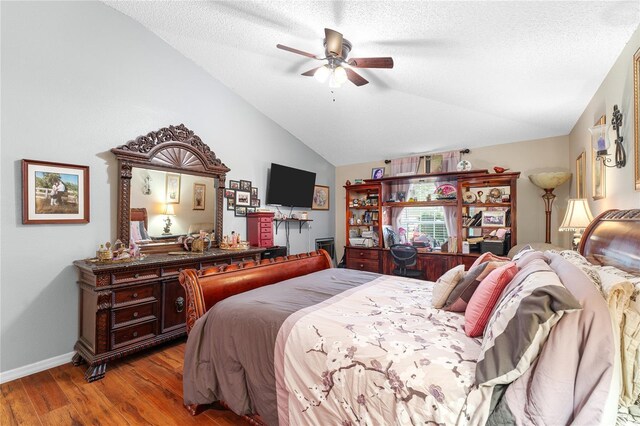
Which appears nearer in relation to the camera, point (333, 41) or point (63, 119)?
point (333, 41)

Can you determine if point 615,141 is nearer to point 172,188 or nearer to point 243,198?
point 243,198

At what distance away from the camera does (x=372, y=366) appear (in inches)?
Result: 49.4

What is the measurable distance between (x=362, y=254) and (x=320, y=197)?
1.38 metres

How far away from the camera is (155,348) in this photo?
2863 mm

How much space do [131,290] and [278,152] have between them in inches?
117

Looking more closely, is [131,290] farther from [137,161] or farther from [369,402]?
[369,402]

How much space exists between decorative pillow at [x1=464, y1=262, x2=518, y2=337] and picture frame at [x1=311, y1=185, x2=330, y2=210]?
402 cm

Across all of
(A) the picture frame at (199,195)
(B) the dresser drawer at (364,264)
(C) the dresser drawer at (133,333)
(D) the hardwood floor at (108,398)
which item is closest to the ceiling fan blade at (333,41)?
(A) the picture frame at (199,195)

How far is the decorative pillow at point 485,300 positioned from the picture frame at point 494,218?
10.0 feet

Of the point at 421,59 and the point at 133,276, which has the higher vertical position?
the point at 421,59

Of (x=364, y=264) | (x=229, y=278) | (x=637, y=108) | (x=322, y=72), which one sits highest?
(x=322, y=72)

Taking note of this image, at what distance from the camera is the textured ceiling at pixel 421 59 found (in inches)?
81.7

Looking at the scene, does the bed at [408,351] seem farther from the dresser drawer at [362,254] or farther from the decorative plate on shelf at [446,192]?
the dresser drawer at [362,254]

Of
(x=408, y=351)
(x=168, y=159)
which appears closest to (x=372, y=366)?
(x=408, y=351)
